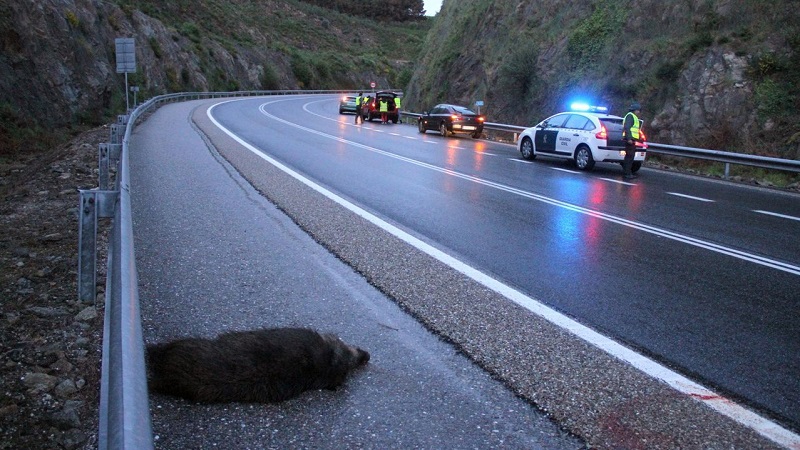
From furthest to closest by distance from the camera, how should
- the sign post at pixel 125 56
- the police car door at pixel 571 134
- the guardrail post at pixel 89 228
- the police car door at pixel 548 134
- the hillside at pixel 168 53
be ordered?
the sign post at pixel 125 56 → the hillside at pixel 168 53 → the police car door at pixel 548 134 → the police car door at pixel 571 134 → the guardrail post at pixel 89 228

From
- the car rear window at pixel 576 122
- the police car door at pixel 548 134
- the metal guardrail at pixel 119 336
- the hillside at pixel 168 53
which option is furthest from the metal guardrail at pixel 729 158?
the hillside at pixel 168 53

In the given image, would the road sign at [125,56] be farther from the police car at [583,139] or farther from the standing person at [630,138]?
the standing person at [630,138]

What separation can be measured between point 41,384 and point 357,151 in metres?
16.4

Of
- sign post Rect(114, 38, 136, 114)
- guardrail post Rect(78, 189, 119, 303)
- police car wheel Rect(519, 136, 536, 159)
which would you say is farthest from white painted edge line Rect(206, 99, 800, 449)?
sign post Rect(114, 38, 136, 114)

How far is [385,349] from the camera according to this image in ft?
16.2

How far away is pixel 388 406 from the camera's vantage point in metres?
4.09

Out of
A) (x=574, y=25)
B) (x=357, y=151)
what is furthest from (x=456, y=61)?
(x=357, y=151)

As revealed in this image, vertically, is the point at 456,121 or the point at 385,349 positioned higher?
the point at 456,121

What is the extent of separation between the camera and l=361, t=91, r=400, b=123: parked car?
3891cm

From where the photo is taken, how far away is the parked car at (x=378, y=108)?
38906mm

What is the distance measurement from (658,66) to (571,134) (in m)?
6.82

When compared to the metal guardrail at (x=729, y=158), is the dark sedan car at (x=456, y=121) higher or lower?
higher

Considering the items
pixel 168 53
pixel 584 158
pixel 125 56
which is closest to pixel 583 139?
pixel 584 158

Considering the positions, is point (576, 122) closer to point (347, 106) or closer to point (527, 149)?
point (527, 149)
